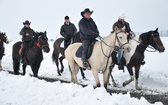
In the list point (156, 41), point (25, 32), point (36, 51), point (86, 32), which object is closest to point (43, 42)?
point (36, 51)

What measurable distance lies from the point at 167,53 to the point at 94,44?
11.3 meters

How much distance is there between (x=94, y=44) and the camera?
969cm

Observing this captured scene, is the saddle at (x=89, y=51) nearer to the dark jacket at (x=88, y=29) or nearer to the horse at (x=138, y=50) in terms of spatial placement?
the dark jacket at (x=88, y=29)

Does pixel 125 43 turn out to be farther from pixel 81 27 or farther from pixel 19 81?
pixel 19 81

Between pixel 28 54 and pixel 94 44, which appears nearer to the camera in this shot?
pixel 94 44

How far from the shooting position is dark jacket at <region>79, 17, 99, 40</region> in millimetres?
9531

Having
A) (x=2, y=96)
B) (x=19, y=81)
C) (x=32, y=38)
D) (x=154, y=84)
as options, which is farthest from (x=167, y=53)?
(x=2, y=96)

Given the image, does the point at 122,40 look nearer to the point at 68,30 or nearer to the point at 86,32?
the point at 86,32

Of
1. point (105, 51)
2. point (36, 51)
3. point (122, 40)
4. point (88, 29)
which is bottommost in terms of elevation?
point (105, 51)

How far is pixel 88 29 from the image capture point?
9.56 m

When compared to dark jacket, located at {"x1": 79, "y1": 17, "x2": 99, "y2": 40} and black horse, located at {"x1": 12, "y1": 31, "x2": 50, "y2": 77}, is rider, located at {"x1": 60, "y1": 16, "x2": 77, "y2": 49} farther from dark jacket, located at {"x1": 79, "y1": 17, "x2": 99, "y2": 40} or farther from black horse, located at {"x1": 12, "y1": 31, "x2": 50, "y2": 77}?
dark jacket, located at {"x1": 79, "y1": 17, "x2": 99, "y2": 40}

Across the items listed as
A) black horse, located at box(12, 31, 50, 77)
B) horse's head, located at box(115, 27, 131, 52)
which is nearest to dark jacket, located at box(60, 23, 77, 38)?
black horse, located at box(12, 31, 50, 77)

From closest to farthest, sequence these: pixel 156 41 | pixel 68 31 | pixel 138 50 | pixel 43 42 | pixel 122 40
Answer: pixel 122 40, pixel 156 41, pixel 138 50, pixel 43 42, pixel 68 31

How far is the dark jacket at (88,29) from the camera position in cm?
953
